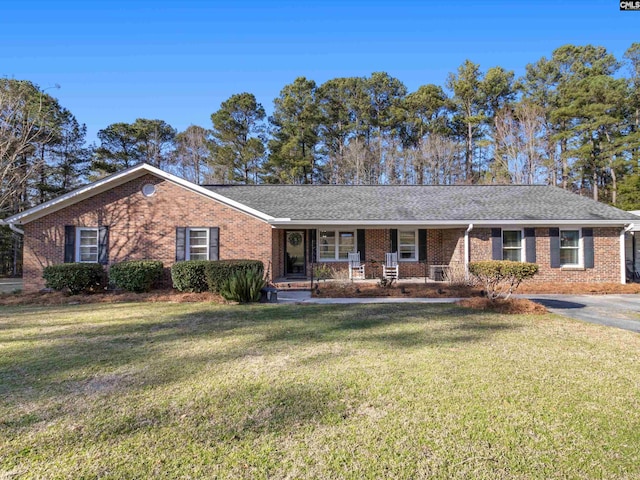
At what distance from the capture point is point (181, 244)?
12.3 metres

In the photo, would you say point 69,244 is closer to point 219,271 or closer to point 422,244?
point 219,271

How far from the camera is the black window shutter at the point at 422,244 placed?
14.5 m

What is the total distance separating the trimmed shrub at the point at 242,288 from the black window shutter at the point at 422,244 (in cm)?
762

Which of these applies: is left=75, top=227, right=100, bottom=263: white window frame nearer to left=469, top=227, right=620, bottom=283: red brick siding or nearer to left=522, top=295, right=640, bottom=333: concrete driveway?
left=469, top=227, right=620, bottom=283: red brick siding

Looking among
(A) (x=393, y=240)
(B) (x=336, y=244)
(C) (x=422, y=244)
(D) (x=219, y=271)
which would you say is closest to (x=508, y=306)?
(C) (x=422, y=244)

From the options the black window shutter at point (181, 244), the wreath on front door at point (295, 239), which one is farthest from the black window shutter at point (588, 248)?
the black window shutter at point (181, 244)

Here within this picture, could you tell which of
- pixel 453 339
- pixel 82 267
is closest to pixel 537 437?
pixel 453 339

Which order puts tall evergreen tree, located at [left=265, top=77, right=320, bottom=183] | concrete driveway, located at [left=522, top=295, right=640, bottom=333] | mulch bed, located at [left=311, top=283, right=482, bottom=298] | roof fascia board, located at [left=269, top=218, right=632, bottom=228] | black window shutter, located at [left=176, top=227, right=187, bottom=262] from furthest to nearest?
tall evergreen tree, located at [left=265, top=77, right=320, bottom=183]
roof fascia board, located at [left=269, top=218, right=632, bottom=228]
black window shutter, located at [left=176, top=227, right=187, bottom=262]
mulch bed, located at [left=311, top=283, right=482, bottom=298]
concrete driveway, located at [left=522, top=295, right=640, bottom=333]

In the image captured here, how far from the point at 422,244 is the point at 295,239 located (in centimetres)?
552

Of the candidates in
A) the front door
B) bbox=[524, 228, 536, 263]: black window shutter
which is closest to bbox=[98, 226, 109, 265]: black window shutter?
the front door

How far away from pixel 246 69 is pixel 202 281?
10.8 metres

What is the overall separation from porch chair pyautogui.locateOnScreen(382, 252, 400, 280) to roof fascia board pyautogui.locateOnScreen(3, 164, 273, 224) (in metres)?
4.88

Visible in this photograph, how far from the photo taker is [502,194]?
16.0 m

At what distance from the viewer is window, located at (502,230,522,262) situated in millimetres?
13203
